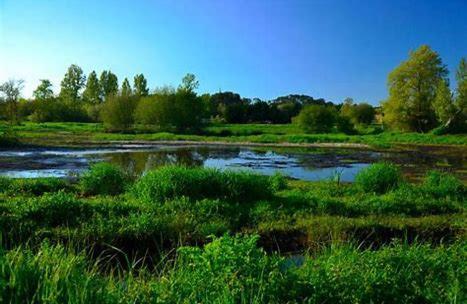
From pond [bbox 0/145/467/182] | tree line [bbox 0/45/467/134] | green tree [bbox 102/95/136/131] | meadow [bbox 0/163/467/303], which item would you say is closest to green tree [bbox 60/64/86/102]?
tree line [bbox 0/45/467/134]

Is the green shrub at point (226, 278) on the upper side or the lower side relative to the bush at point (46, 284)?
lower

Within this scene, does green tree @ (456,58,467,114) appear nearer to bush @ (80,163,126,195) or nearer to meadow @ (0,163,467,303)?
meadow @ (0,163,467,303)

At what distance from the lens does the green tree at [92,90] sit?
100312 millimetres

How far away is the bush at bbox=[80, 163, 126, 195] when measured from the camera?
611 inches

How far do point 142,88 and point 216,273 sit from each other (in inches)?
3748

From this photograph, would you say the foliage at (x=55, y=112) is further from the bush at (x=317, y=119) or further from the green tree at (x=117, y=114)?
the bush at (x=317, y=119)

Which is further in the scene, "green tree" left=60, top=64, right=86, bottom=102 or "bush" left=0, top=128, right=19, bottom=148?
"green tree" left=60, top=64, right=86, bottom=102

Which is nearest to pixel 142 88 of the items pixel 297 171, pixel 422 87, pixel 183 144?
pixel 183 144

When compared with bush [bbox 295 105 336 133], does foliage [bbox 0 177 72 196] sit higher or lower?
lower

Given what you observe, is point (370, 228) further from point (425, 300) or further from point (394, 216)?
point (425, 300)

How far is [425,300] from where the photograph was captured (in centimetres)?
607

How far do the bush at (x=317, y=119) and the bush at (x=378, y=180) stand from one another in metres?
49.9

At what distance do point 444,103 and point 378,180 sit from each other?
42.5 meters

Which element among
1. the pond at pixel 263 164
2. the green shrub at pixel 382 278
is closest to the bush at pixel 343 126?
the pond at pixel 263 164
